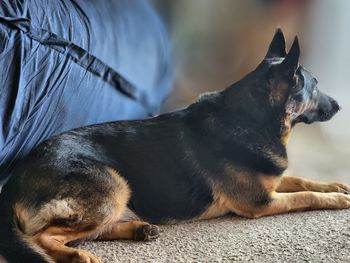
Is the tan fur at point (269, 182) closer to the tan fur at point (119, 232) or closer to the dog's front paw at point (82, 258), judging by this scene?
the tan fur at point (119, 232)

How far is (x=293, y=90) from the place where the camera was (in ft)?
5.37

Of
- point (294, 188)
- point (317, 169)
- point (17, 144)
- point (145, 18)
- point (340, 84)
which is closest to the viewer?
point (17, 144)

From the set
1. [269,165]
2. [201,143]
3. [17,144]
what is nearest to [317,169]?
[269,165]

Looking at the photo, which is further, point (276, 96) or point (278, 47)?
point (278, 47)

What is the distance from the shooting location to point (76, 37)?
1868mm

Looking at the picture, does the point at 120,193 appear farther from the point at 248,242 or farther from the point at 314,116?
the point at 314,116

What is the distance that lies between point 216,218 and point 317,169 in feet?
2.63

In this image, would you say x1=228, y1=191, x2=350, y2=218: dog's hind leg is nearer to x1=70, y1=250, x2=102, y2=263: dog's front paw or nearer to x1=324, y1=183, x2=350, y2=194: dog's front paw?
x1=324, y1=183, x2=350, y2=194: dog's front paw

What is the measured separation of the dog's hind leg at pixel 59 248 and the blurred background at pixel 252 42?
5.18 ft

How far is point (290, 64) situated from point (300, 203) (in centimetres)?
50

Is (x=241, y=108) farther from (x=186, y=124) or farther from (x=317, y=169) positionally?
(x=317, y=169)

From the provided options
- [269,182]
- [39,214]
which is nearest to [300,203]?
[269,182]

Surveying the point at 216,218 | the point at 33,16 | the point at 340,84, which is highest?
the point at 340,84

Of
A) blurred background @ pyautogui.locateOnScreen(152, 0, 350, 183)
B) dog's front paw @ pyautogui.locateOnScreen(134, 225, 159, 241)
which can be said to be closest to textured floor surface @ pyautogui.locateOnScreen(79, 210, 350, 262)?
dog's front paw @ pyautogui.locateOnScreen(134, 225, 159, 241)
